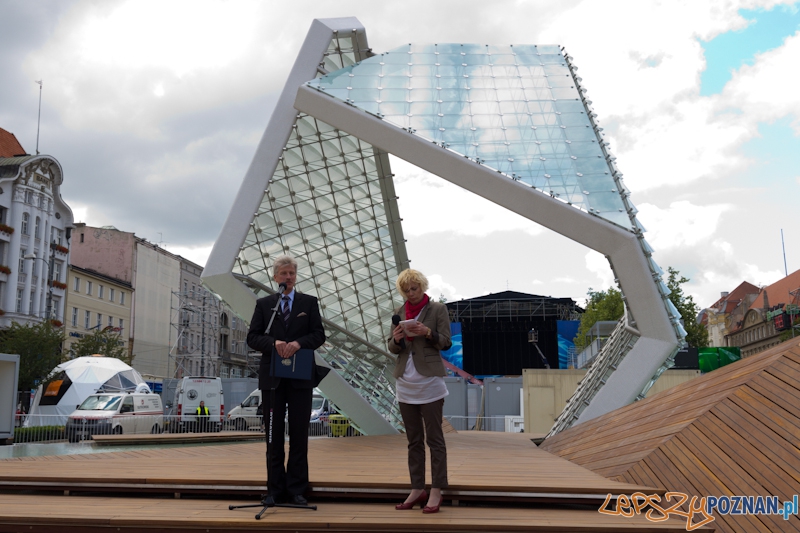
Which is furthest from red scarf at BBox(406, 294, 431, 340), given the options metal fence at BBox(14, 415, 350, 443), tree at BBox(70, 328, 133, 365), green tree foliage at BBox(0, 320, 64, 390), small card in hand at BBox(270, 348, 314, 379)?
tree at BBox(70, 328, 133, 365)

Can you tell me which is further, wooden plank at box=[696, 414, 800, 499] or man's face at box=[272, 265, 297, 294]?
man's face at box=[272, 265, 297, 294]

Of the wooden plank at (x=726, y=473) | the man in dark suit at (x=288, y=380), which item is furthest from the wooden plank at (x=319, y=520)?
the wooden plank at (x=726, y=473)

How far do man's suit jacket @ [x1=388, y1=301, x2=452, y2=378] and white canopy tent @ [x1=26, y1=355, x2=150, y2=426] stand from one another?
34176 millimetres

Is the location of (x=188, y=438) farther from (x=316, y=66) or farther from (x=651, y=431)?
(x=651, y=431)

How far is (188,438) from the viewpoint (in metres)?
20.9

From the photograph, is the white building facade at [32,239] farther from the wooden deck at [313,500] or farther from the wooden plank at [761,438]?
the wooden plank at [761,438]

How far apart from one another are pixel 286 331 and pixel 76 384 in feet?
119

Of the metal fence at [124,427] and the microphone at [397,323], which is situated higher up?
the microphone at [397,323]

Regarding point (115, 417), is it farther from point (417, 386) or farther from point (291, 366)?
point (417, 386)

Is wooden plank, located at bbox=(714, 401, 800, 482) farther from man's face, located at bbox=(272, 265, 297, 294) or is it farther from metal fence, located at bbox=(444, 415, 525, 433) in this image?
metal fence, located at bbox=(444, 415, 525, 433)

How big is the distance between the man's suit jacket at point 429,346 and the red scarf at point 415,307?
0.05m

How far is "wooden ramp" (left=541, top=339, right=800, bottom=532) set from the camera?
5059 millimetres

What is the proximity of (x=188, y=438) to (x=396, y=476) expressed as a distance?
15.7 m

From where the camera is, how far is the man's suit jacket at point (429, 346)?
5.81 m
